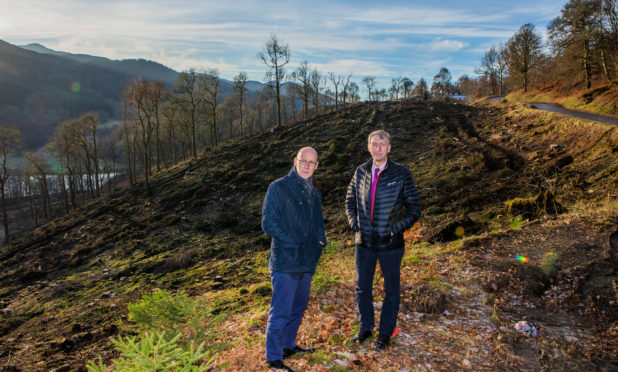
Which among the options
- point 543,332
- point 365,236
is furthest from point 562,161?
point 365,236

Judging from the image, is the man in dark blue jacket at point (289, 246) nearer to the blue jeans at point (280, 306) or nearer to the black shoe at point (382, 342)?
the blue jeans at point (280, 306)

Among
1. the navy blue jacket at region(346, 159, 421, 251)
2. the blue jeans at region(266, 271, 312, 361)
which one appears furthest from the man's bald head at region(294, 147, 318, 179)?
the blue jeans at region(266, 271, 312, 361)

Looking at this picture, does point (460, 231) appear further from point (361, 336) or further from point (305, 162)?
point (305, 162)

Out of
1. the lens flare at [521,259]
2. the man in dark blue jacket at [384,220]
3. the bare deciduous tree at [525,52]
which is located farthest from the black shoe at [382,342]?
the bare deciduous tree at [525,52]

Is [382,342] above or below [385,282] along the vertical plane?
below

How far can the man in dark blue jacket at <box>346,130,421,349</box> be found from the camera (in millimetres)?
3326

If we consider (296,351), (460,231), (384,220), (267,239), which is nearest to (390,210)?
(384,220)

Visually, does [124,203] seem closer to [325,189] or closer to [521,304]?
[325,189]

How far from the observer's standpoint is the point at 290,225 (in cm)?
320

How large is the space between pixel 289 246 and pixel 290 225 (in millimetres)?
233

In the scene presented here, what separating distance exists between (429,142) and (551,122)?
6.68 meters

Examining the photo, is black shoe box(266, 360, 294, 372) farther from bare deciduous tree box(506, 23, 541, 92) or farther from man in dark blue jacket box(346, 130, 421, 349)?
bare deciduous tree box(506, 23, 541, 92)

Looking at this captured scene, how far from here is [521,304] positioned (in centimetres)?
455

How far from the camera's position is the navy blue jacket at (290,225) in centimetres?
311
